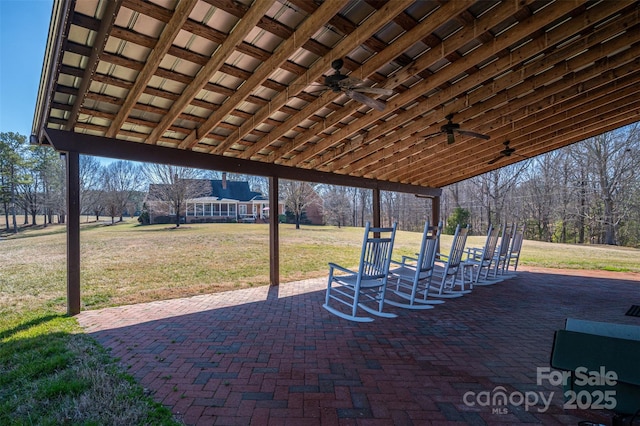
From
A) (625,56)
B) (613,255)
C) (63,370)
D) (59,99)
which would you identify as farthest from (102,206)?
(613,255)

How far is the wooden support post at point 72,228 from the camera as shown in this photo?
3895mm

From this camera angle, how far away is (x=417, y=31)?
9.03 feet

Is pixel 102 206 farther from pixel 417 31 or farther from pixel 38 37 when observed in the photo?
pixel 417 31

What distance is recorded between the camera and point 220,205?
23.9 m

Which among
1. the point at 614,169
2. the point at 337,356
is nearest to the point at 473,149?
the point at 337,356

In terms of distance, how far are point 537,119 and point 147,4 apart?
20.7ft

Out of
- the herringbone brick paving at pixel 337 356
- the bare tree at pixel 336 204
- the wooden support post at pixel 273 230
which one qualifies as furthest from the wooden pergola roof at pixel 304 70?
the bare tree at pixel 336 204

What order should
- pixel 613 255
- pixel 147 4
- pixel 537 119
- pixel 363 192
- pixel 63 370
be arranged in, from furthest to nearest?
pixel 363 192, pixel 613 255, pixel 537 119, pixel 63 370, pixel 147 4

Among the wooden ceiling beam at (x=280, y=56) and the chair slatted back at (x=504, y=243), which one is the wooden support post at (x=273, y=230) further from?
the chair slatted back at (x=504, y=243)

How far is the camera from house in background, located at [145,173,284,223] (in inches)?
754

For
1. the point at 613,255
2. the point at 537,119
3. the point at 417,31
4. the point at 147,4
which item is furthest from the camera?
the point at 613,255

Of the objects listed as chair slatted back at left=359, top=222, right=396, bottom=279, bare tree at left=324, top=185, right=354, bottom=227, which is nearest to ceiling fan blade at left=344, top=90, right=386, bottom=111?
chair slatted back at left=359, top=222, right=396, bottom=279

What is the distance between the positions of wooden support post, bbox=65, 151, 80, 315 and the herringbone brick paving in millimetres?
417

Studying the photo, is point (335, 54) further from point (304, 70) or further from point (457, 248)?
point (457, 248)
